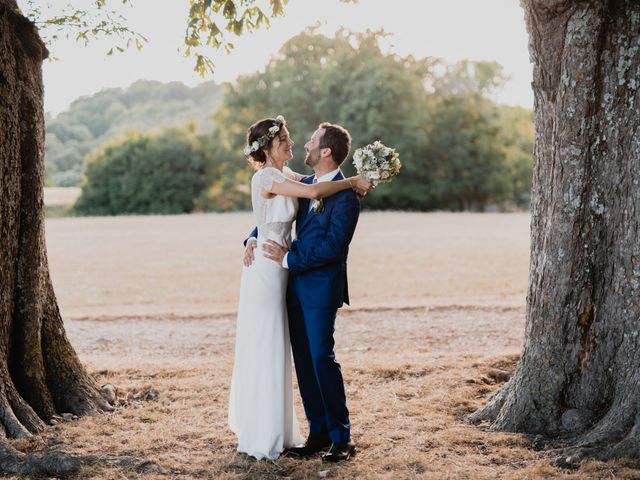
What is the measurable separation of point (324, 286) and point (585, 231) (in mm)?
1955

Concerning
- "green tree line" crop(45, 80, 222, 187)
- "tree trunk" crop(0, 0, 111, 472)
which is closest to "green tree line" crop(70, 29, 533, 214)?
"green tree line" crop(45, 80, 222, 187)

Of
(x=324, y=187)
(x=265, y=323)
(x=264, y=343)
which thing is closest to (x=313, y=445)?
(x=264, y=343)

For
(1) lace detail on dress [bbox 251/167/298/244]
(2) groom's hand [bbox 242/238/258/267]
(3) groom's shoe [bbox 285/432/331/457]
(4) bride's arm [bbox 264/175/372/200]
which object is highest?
(4) bride's arm [bbox 264/175/372/200]

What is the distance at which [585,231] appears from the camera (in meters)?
5.80

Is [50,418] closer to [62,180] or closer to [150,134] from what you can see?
[150,134]

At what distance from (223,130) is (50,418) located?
52403 millimetres

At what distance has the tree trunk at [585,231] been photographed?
559 cm

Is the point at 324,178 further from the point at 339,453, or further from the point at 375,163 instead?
the point at 339,453

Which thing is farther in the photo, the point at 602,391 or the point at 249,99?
the point at 249,99

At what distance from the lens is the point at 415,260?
23.6m

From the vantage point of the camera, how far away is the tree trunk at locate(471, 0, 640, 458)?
5594 mm

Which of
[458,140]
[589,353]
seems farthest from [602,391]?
[458,140]

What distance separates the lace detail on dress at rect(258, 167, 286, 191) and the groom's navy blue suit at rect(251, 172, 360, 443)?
13.0 inches

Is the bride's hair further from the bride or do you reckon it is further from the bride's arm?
the bride's arm
